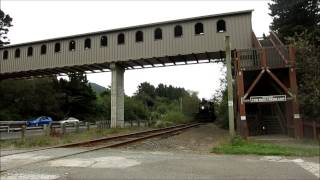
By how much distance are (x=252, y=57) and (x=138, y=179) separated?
17.6m

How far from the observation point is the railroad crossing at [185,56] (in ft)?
78.7

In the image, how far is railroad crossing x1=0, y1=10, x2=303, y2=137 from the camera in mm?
24000

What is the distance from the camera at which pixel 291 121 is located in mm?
23000

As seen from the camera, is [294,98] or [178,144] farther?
[294,98]

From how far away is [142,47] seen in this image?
112 feet

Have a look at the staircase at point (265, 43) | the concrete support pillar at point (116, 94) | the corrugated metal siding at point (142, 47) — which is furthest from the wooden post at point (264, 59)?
the concrete support pillar at point (116, 94)

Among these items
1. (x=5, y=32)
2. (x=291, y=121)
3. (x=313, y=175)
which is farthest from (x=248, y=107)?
(x=5, y=32)

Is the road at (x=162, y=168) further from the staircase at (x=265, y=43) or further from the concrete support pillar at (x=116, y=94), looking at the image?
the concrete support pillar at (x=116, y=94)

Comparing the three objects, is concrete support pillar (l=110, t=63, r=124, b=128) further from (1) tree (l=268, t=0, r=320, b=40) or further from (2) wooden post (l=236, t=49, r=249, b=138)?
(1) tree (l=268, t=0, r=320, b=40)

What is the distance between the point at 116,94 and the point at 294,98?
19.0 metres

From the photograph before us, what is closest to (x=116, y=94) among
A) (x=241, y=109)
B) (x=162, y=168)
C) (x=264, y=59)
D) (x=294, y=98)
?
(x=241, y=109)

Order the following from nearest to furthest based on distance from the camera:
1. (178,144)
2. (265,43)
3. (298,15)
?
1. (178,144)
2. (265,43)
3. (298,15)

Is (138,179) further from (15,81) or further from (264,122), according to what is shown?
(15,81)

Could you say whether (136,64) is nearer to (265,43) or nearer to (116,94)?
(116,94)
